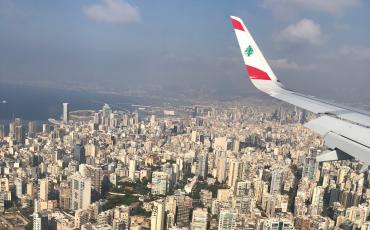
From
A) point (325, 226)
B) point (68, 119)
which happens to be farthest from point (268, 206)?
point (68, 119)

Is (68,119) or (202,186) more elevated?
(68,119)

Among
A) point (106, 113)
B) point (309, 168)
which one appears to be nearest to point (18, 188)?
point (309, 168)

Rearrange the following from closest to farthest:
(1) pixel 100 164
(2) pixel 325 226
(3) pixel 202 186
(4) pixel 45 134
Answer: (2) pixel 325 226 < (3) pixel 202 186 < (1) pixel 100 164 < (4) pixel 45 134

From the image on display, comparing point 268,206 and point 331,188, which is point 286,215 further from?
point 331,188

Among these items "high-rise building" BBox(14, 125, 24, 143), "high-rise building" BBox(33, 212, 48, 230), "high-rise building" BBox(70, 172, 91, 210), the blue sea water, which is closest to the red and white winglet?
"high-rise building" BBox(33, 212, 48, 230)

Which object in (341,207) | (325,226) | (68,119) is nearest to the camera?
(325,226)

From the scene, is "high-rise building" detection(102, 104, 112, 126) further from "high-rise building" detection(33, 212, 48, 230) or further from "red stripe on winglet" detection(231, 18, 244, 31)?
"red stripe on winglet" detection(231, 18, 244, 31)

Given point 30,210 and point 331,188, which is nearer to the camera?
point 30,210

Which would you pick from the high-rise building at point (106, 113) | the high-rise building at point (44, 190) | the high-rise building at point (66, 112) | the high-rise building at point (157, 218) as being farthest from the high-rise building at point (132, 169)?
the high-rise building at point (66, 112)

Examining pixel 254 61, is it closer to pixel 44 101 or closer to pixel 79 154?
pixel 79 154
